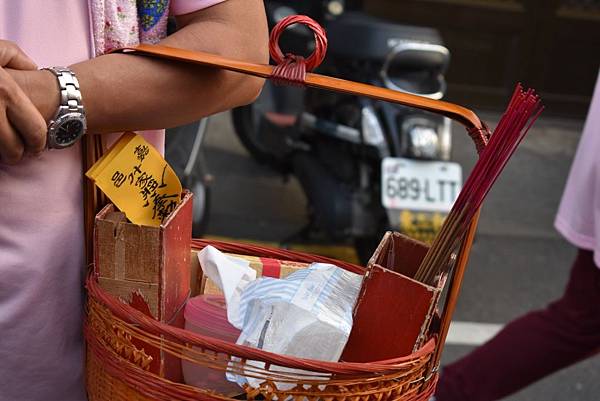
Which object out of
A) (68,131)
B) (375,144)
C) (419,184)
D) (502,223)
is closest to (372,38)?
(375,144)

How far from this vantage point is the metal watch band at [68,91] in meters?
1.11

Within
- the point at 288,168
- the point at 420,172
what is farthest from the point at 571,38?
the point at 420,172

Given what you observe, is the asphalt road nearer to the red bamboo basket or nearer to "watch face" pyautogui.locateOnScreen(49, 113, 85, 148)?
the red bamboo basket

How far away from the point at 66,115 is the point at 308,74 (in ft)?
0.98

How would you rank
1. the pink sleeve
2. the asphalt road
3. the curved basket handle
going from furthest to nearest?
the asphalt road, the pink sleeve, the curved basket handle

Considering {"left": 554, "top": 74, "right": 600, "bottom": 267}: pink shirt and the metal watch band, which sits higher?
the metal watch band

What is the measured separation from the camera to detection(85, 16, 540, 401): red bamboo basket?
3.27 feet

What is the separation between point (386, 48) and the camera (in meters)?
3.71

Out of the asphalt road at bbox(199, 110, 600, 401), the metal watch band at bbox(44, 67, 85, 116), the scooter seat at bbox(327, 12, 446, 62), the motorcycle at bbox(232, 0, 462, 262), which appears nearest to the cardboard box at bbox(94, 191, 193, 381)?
the metal watch band at bbox(44, 67, 85, 116)

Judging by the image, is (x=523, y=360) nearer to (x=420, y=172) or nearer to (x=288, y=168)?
(x=420, y=172)

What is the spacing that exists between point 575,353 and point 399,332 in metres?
1.66

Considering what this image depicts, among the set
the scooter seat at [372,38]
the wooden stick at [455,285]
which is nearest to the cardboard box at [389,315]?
the wooden stick at [455,285]

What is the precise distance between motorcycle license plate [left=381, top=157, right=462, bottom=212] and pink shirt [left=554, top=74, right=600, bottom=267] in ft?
2.96

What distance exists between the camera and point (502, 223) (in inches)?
200
